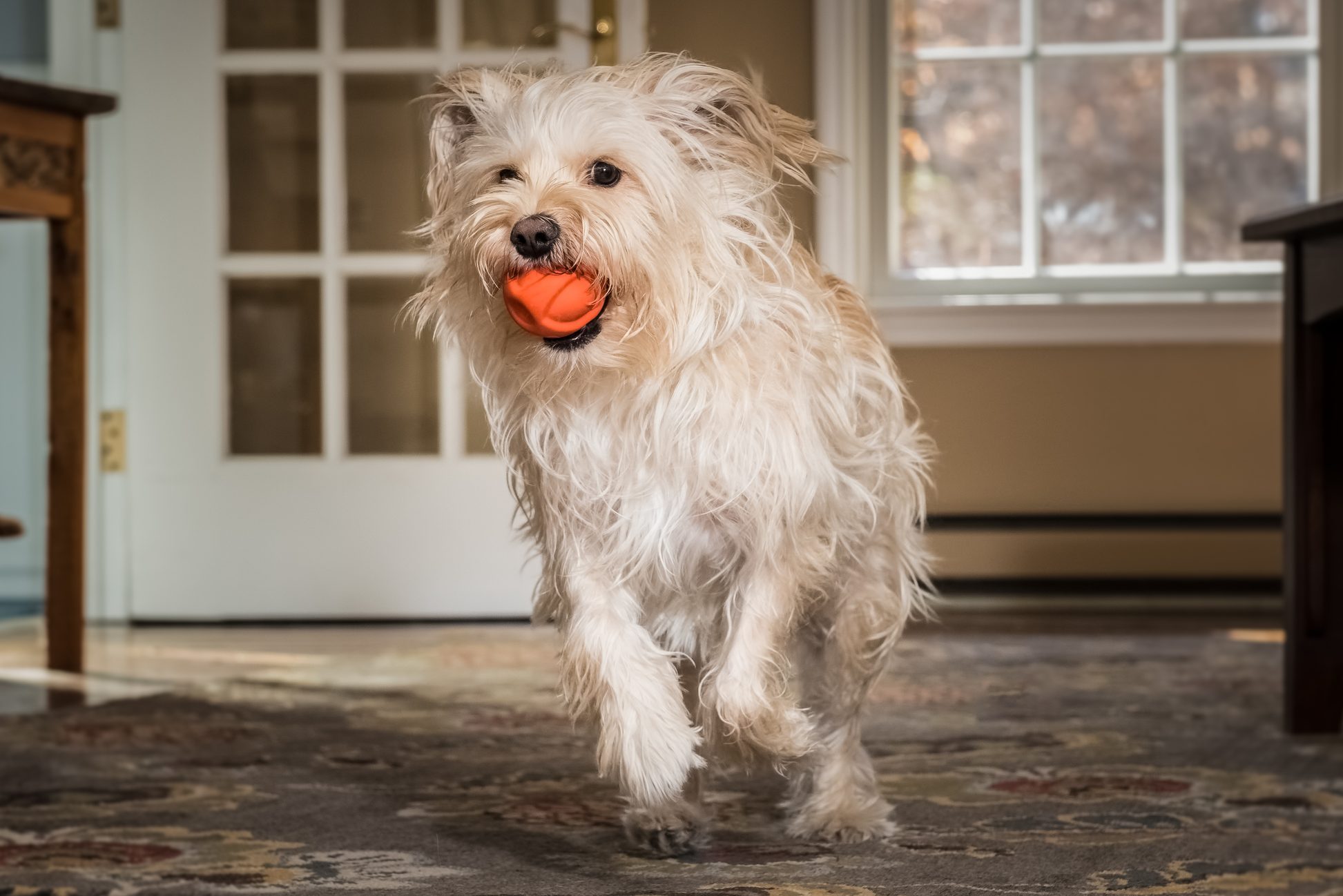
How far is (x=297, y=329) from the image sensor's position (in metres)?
3.92

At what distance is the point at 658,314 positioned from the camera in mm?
1491

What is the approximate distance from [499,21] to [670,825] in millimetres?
2737

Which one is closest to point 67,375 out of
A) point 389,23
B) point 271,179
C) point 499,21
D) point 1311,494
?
point 271,179

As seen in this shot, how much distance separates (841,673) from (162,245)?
8.90 ft

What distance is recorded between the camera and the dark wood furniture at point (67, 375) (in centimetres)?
301

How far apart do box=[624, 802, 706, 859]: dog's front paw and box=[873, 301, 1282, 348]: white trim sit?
8.36 feet

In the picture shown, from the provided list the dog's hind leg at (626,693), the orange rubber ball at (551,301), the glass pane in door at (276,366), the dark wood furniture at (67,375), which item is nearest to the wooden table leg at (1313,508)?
the dog's hind leg at (626,693)

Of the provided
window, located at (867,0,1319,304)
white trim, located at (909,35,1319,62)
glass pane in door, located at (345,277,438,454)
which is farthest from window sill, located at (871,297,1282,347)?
glass pane in door, located at (345,277,438,454)

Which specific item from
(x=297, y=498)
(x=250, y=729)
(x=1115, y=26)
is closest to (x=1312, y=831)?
(x=250, y=729)

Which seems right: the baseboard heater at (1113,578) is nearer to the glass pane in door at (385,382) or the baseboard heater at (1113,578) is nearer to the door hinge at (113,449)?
the glass pane in door at (385,382)

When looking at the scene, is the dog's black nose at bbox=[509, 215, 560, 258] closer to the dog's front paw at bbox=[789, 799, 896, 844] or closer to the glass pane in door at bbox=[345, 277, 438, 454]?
the dog's front paw at bbox=[789, 799, 896, 844]

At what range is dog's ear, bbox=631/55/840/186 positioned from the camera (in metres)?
1.57

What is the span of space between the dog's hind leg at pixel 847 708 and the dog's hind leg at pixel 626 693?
26cm

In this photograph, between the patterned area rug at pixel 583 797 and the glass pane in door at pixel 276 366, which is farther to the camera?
the glass pane in door at pixel 276 366
